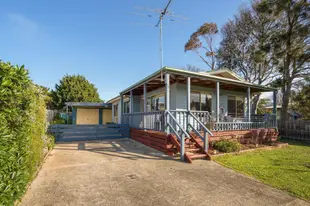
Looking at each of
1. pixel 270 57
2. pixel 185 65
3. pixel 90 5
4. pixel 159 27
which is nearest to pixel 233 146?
pixel 159 27

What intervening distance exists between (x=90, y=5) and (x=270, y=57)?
15999 mm

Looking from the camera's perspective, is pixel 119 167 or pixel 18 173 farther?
pixel 119 167

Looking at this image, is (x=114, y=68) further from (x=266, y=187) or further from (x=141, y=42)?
(x=266, y=187)

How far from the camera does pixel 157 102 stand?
34.8ft

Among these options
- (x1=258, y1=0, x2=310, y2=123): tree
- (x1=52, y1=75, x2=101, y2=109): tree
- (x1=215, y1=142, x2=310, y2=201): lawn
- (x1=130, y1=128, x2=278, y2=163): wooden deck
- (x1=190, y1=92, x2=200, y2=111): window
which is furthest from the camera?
(x1=52, y1=75, x2=101, y2=109): tree

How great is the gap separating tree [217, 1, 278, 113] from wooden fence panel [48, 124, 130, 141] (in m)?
13.6

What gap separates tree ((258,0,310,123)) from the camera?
482 inches

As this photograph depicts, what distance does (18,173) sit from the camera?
2.38 m

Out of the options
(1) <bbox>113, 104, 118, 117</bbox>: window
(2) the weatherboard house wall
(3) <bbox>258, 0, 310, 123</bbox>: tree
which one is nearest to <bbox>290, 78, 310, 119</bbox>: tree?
(3) <bbox>258, 0, 310, 123</bbox>: tree

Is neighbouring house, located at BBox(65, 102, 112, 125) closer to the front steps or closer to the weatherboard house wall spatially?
the weatherboard house wall

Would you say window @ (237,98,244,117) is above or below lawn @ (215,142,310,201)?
above

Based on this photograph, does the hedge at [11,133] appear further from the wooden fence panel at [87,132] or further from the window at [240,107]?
the window at [240,107]

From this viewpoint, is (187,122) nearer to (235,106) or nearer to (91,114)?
(235,106)

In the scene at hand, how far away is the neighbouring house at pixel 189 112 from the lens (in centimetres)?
624
